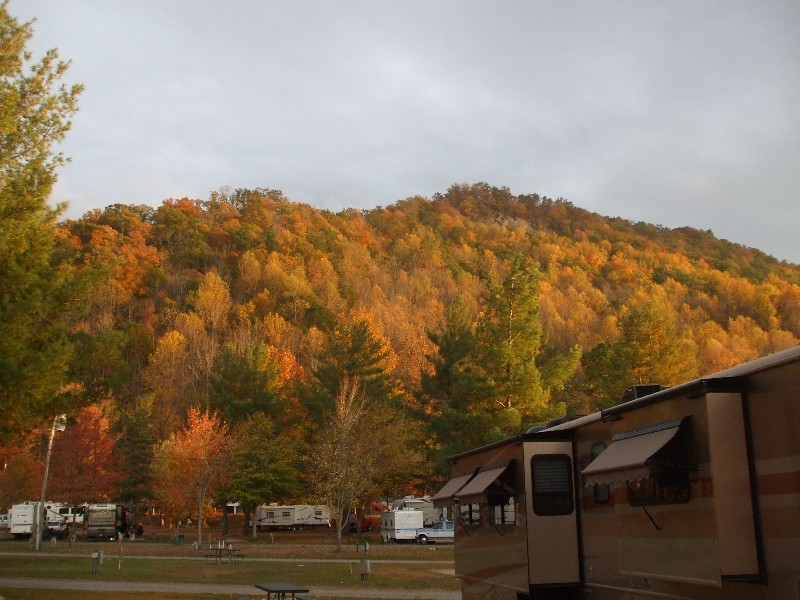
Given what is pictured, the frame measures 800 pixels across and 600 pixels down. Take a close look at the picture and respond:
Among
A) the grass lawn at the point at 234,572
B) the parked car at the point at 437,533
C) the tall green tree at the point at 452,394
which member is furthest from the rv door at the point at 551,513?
the parked car at the point at 437,533

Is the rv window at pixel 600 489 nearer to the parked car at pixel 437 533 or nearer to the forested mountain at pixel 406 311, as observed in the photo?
the forested mountain at pixel 406 311

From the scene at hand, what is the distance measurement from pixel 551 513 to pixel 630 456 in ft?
9.39

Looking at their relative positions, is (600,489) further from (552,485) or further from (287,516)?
(287,516)

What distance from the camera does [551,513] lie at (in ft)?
33.0

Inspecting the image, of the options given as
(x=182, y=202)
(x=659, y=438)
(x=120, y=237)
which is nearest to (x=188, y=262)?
(x=120, y=237)

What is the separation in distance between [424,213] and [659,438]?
154661 mm

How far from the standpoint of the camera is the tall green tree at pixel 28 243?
1401 centimetres

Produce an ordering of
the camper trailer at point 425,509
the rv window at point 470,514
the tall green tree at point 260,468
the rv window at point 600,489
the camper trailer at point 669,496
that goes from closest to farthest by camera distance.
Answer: the camper trailer at point 669,496, the rv window at point 600,489, the rv window at point 470,514, the camper trailer at point 425,509, the tall green tree at point 260,468

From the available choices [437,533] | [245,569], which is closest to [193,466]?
[437,533]

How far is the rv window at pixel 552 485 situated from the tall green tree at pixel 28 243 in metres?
8.78

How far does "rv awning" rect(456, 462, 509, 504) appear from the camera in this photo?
10931mm

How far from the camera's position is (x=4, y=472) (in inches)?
2061

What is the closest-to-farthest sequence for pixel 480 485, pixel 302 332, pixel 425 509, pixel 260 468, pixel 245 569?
1. pixel 480 485
2. pixel 245 569
3. pixel 425 509
4. pixel 260 468
5. pixel 302 332

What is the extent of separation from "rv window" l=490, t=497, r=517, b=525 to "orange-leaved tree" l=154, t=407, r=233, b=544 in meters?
33.2
